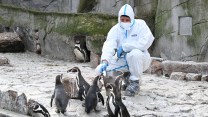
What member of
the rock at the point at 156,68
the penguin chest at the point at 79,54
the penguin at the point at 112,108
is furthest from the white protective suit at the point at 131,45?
the penguin chest at the point at 79,54

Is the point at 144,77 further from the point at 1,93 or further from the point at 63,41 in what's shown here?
the point at 63,41

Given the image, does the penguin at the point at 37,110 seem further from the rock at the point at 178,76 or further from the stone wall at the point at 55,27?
the stone wall at the point at 55,27

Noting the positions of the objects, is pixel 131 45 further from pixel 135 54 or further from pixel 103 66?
pixel 103 66

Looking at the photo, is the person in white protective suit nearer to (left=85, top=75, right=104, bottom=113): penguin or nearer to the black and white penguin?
(left=85, top=75, right=104, bottom=113): penguin

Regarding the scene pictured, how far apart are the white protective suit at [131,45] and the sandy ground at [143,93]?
1.35ft

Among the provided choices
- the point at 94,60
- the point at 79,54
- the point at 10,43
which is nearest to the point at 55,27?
the point at 79,54

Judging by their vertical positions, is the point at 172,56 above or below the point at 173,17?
below

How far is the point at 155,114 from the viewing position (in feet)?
16.4

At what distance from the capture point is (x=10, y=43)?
12.0 m

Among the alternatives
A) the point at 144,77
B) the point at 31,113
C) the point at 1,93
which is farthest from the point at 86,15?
the point at 31,113

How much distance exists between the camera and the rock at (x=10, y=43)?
12.0 m

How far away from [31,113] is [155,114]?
1.45 metres

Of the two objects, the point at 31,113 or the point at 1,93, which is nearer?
the point at 31,113

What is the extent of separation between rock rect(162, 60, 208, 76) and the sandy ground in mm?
269
